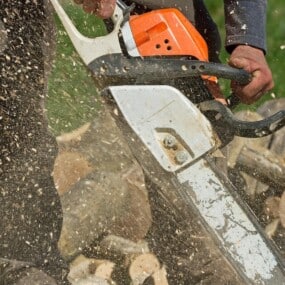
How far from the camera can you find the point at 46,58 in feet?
8.48

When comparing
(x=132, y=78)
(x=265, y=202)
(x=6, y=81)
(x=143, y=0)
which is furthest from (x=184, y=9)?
(x=265, y=202)

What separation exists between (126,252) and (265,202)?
2.55 feet

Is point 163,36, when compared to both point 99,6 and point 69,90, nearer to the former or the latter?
point 99,6

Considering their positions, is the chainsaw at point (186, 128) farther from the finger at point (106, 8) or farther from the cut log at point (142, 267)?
the cut log at point (142, 267)

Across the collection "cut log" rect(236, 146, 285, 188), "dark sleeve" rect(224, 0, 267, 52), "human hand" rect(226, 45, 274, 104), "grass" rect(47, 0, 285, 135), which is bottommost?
"cut log" rect(236, 146, 285, 188)

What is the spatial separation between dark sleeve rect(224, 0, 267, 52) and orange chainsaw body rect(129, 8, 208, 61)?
1.01 ft

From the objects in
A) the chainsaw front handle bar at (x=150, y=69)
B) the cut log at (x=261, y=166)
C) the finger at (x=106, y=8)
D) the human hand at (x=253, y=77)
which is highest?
the finger at (x=106, y=8)

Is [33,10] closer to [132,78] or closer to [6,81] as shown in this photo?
[6,81]

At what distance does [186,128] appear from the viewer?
2.24 m

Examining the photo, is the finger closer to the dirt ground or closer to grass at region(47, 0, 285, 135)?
grass at region(47, 0, 285, 135)

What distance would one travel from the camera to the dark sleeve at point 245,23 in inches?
104

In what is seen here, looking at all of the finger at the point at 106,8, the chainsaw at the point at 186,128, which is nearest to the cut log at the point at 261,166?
the chainsaw at the point at 186,128

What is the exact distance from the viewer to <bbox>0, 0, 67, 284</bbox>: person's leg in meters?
2.54

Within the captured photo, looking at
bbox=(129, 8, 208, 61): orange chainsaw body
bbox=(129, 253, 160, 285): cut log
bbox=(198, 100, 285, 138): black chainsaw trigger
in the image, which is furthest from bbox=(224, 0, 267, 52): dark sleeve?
bbox=(129, 253, 160, 285): cut log
